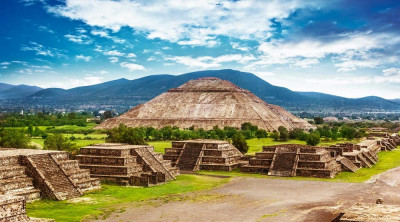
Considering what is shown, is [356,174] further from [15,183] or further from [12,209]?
[12,209]

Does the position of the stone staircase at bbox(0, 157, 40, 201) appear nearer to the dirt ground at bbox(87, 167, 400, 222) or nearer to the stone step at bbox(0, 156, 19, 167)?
the stone step at bbox(0, 156, 19, 167)

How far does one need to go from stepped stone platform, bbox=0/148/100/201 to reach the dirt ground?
5983 millimetres

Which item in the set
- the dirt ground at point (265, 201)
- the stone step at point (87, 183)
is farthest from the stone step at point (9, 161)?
the dirt ground at point (265, 201)

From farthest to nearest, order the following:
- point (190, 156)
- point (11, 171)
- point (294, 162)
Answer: point (190, 156), point (294, 162), point (11, 171)

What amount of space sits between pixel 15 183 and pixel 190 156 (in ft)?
90.8

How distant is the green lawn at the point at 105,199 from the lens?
2886 centimetres

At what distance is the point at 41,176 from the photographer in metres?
33.5

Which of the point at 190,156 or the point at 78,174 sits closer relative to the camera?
the point at 78,174

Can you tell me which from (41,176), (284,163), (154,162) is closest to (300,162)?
(284,163)

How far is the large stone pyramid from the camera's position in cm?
14062

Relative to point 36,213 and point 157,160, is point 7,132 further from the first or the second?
point 36,213

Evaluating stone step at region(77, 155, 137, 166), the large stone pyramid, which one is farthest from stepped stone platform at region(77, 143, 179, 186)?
the large stone pyramid

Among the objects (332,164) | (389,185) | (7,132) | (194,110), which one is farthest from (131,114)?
(389,185)

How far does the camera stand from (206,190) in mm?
39875
